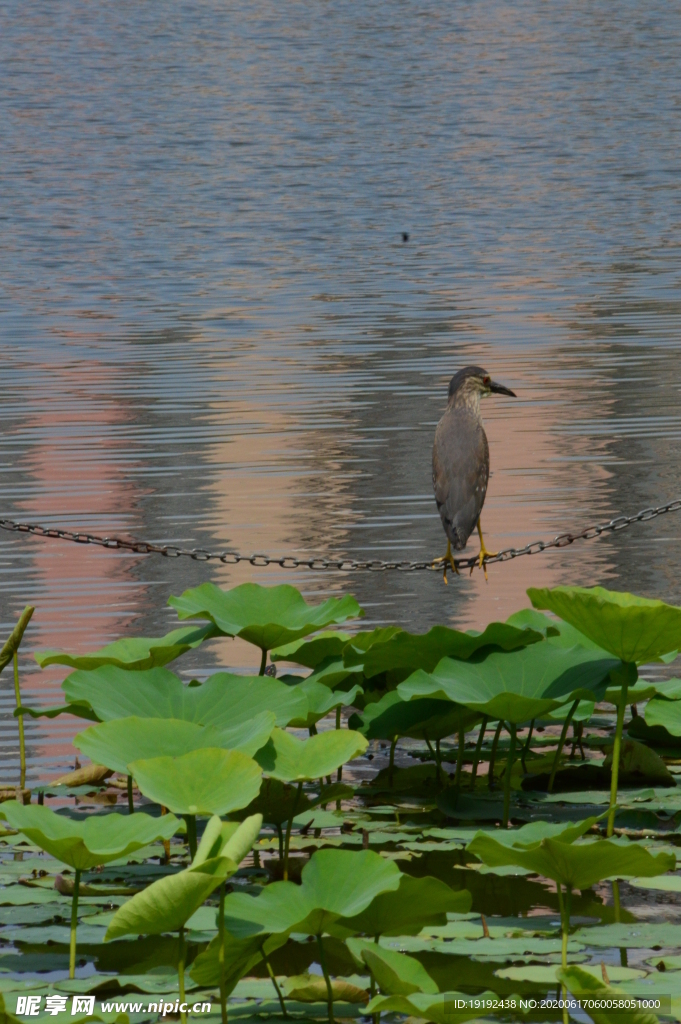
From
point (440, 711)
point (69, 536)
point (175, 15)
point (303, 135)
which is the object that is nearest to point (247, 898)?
point (440, 711)

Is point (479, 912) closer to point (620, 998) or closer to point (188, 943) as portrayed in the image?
point (188, 943)

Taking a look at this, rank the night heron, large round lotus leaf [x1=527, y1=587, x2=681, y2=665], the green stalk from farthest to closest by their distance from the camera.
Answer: the night heron
large round lotus leaf [x1=527, y1=587, x2=681, y2=665]
the green stalk

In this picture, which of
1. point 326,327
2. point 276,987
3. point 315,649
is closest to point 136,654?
point 315,649

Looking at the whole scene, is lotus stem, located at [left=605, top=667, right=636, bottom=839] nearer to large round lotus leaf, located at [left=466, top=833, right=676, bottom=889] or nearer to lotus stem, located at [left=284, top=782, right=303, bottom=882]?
lotus stem, located at [left=284, top=782, right=303, bottom=882]

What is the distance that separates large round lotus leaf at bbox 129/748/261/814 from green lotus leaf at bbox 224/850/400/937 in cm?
28

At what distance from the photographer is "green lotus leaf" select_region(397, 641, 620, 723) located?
4348 mm

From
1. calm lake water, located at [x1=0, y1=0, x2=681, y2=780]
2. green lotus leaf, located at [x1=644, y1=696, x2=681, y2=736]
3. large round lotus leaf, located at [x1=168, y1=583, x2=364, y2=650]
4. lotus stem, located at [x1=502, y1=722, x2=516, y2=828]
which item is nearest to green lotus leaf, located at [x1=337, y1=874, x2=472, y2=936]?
lotus stem, located at [x1=502, y1=722, x2=516, y2=828]

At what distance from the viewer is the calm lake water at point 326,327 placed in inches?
328

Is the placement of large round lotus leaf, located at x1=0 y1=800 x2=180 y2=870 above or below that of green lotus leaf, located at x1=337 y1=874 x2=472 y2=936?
above

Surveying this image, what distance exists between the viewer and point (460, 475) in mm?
6105

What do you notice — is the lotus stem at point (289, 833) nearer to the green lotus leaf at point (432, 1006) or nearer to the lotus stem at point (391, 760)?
the lotus stem at point (391, 760)

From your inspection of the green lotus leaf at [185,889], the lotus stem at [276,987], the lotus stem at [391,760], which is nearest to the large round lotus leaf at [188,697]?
the lotus stem at [391,760]

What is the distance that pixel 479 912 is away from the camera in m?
4.04

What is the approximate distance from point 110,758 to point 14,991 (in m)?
0.64
